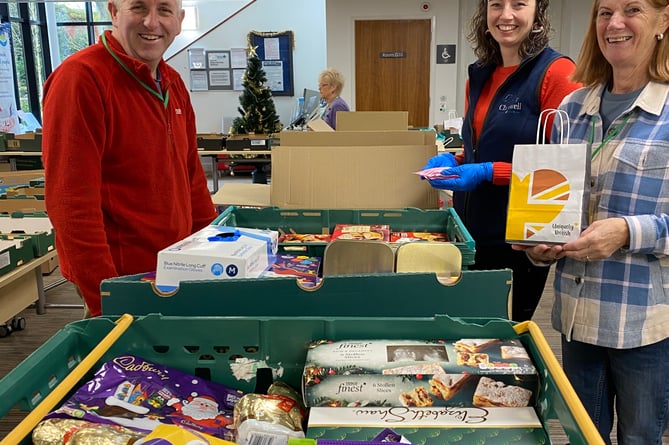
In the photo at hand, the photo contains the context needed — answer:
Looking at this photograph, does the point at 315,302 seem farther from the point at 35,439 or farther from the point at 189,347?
the point at 35,439

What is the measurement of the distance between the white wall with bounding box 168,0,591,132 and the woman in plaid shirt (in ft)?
20.8

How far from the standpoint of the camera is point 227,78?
9633 millimetres

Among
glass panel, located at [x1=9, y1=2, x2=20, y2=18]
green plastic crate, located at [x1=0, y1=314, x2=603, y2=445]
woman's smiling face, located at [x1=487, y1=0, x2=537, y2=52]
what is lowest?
green plastic crate, located at [x1=0, y1=314, x2=603, y2=445]

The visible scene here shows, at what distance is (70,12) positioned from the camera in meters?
9.74

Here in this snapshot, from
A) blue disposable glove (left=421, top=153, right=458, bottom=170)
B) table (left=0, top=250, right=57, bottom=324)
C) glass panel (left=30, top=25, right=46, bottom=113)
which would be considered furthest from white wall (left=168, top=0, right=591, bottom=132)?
table (left=0, top=250, right=57, bottom=324)

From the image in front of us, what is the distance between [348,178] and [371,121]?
1597 mm

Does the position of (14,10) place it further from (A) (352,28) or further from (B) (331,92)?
(B) (331,92)

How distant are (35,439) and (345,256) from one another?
2.84 feet

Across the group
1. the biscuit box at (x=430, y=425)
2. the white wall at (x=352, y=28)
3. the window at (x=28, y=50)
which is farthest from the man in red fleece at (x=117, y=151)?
the window at (x=28, y=50)

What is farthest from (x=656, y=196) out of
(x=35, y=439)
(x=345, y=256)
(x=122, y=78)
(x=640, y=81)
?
(x=122, y=78)

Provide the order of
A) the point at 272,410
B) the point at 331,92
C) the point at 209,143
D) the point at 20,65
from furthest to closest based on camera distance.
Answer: the point at 20,65, the point at 209,143, the point at 331,92, the point at 272,410

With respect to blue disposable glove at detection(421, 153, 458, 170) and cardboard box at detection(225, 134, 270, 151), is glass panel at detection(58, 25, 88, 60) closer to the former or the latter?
cardboard box at detection(225, 134, 270, 151)

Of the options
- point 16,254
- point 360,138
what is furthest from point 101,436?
point 16,254

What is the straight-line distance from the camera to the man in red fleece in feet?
4.24
